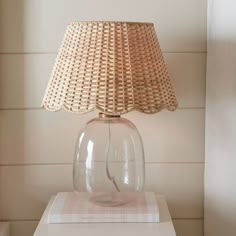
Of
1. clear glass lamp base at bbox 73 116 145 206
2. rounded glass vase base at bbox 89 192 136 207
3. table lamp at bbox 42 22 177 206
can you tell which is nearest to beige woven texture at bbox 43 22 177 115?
table lamp at bbox 42 22 177 206

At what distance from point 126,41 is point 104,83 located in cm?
12

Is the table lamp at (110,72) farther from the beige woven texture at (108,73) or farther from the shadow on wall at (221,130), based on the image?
the shadow on wall at (221,130)

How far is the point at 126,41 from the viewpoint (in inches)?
40.6

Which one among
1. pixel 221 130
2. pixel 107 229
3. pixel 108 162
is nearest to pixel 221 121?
pixel 221 130

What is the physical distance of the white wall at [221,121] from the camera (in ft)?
3.85

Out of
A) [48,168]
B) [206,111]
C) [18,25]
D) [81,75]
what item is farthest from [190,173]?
[18,25]

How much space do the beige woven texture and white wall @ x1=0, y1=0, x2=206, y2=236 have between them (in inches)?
11.4

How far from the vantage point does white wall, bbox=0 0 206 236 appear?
4.35 ft

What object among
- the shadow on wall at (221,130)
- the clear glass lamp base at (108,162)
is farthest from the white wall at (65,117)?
the clear glass lamp base at (108,162)

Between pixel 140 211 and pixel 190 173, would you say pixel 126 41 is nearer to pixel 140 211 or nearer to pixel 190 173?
pixel 140 211

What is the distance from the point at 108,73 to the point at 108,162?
26 cm

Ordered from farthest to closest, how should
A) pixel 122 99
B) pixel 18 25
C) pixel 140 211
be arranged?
pixel 18 25
pixel 140 211
pixel 122 99

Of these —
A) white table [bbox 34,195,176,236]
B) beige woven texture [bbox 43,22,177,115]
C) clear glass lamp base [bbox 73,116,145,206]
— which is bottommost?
white table [bbox 34,195,176,236]

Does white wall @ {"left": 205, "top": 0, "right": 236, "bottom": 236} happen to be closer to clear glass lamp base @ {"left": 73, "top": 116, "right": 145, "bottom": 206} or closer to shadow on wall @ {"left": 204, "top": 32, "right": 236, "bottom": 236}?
shadow on wall @ {"left": 204, "top": 32, "right": 236, "bottom": 236}
